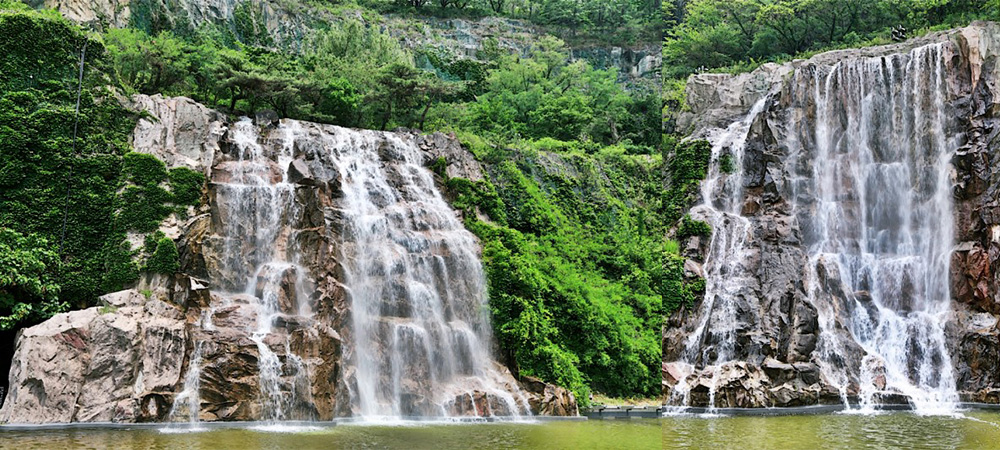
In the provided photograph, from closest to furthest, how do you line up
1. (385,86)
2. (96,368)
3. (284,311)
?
(96,368), (284,311), (385,86)

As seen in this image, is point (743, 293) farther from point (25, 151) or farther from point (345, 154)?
point (25, 151)

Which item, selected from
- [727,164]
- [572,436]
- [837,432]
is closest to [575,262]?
[727,164]

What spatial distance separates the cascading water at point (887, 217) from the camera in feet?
63.4

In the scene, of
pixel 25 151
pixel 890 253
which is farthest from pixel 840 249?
pixel 25 151

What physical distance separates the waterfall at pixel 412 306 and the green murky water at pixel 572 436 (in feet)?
5.41

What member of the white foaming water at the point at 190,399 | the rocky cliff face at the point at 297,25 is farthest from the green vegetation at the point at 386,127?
the white foaming water at the point at 190,399

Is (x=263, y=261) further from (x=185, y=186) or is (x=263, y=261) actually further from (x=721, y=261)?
(x=721, y=261)

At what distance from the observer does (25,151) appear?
53.7ft

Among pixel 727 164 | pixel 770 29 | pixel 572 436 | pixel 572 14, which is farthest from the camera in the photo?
pixel 572 14

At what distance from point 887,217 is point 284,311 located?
59.1 feet

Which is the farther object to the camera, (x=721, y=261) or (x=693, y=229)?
(x=693, y=229)

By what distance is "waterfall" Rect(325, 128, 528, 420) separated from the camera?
1507 cm

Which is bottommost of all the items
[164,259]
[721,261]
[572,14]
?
[164,259]

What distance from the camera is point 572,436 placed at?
40.0ft
